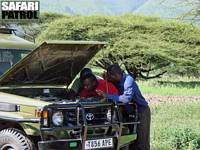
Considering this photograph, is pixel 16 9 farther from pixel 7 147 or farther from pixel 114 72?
pixel 7 147

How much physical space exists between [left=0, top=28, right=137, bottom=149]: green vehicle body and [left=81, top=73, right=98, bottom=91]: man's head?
36 cm

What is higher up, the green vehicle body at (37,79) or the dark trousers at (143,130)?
the green vehicle body at (37,79)

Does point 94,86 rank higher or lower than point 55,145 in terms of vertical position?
higher

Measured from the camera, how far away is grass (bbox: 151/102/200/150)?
409 inches

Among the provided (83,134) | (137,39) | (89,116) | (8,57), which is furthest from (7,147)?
(137,39)

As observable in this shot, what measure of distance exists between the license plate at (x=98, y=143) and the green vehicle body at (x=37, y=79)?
301mm

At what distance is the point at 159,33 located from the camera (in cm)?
3709

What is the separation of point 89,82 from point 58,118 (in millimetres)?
1318

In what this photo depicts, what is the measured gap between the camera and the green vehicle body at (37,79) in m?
7.63

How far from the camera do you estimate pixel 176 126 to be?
40.6ft

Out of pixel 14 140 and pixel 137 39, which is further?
pixel 137 39

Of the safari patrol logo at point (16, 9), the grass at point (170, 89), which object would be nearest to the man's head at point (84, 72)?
the safari patrol logo at point (16, 9)

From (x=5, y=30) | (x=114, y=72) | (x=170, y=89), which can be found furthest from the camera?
(x=170, y=89)

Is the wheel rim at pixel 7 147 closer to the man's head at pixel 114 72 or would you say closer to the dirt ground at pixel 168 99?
the man's head at pixel 114 72
